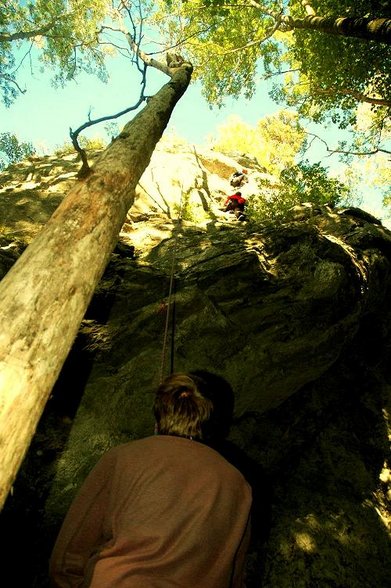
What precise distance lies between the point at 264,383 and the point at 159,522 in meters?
4.34

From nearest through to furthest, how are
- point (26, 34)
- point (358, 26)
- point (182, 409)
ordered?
point (182, 409) < point (358, 26) < point (26, 34)

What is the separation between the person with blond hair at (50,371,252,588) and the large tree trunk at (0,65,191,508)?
1.61 feet

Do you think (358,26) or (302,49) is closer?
(358,26)

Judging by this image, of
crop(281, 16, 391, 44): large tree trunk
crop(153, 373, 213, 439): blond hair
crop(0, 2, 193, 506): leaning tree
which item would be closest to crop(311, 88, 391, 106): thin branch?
crop(281, 16, 391, 44): large tree trunk

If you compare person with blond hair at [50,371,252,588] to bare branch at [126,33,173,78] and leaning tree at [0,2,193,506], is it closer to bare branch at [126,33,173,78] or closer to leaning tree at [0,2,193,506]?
leaning tree at [0,2,193,506]

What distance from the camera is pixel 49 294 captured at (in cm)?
233

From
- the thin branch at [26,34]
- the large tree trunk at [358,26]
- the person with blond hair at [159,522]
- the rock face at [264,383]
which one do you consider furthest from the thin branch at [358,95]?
Result: the thin branch at [26,34]

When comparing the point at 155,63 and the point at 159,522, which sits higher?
the point at 155,63

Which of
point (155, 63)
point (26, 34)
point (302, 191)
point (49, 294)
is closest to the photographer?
point (49, 294)

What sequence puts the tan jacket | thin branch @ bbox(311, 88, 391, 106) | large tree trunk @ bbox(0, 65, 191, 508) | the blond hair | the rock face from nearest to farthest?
the tan jacket → large tree trunk @ bbox(0, 65, 191, 508) → the blond hair → the rock face → thin branch @ bbox(311, 88, 391, 106)

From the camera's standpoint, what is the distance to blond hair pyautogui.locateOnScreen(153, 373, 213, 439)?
6.85 ft

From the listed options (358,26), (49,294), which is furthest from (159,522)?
(358,26)

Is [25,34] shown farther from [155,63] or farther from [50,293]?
[50,293]

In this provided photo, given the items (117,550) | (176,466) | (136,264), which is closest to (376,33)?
(136,264)
